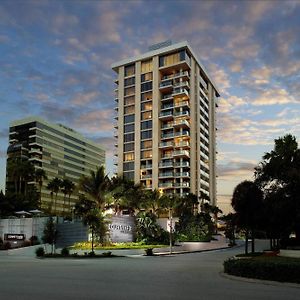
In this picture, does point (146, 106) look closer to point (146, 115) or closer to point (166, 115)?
point (146, 115)

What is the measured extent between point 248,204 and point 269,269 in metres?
25.1

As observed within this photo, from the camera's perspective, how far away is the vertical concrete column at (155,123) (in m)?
124

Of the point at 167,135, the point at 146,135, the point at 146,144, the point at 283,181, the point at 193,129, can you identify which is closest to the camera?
the point at 283,181

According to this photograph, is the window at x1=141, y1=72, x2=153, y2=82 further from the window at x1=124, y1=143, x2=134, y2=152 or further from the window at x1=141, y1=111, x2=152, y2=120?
the window at x1=124, y1=143, x2=134, y2=152

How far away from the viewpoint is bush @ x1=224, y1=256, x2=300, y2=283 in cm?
1859

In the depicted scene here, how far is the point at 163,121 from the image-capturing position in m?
128

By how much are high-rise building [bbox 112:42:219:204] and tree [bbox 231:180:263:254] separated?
2972 inches

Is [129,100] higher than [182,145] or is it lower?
higher

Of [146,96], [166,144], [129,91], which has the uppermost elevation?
[129,91]

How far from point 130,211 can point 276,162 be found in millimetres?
39787

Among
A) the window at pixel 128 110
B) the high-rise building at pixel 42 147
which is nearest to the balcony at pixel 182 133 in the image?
the window at pixel 128 110

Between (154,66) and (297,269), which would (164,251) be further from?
(154,66)

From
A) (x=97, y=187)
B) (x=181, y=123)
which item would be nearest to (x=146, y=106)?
(x=181, y=123)

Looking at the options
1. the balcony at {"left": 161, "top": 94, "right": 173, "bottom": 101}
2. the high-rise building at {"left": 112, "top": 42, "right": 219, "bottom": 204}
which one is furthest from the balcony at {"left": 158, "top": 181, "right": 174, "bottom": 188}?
the balcony at {"left": 161, "top": 94, "right": 173, "bottom": 101}
